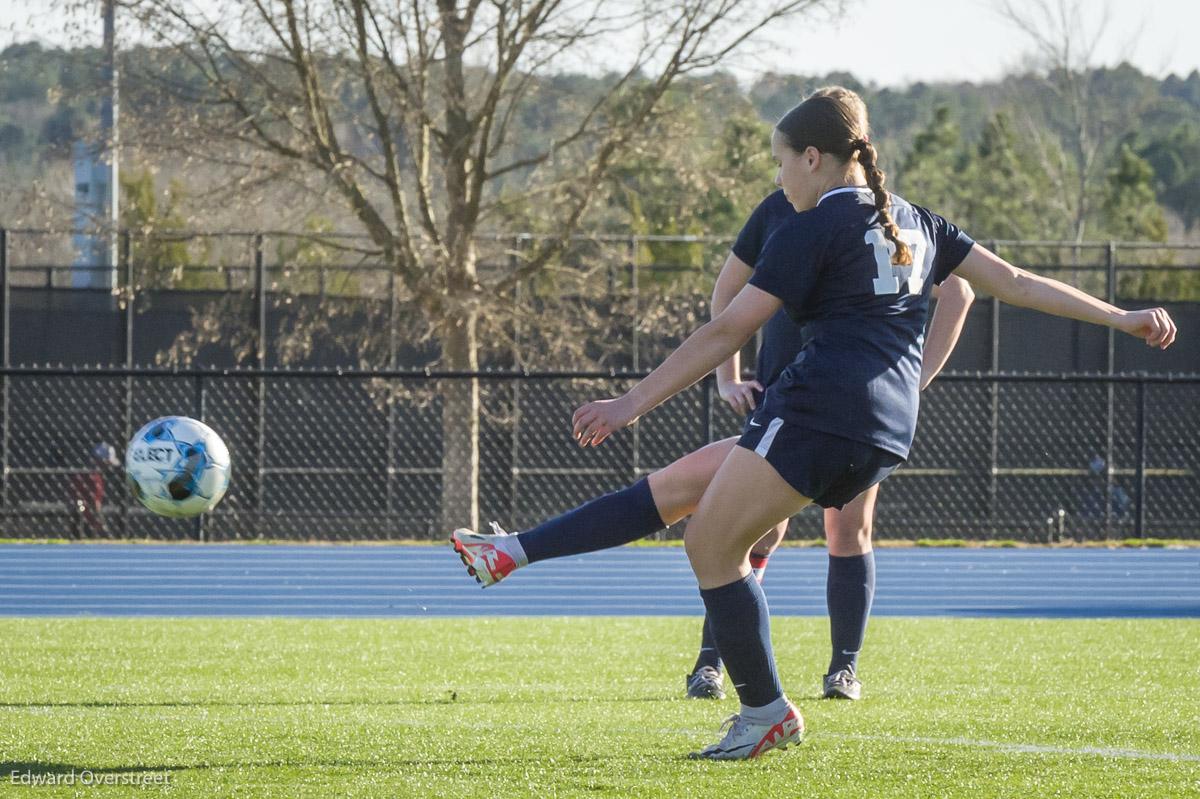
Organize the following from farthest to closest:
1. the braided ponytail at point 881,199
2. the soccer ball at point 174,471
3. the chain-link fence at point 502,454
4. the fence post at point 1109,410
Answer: the fence post at point 1109,410
the chain-link fence at point 502,454
the soccer ball at point 174,471
the braided ponytail at point 881,199

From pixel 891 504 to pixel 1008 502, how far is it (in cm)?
247

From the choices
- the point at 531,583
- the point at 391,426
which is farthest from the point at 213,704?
the point at 391,426

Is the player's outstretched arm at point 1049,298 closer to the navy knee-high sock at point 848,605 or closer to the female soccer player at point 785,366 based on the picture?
the female soccer player at point 785,366

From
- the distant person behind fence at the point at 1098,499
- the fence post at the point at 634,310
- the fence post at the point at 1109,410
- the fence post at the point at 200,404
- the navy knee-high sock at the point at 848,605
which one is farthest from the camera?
the distant person behind fence at the point at 1098,499

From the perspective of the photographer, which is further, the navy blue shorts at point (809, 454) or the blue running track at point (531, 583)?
the blue running track at point (531, 583)

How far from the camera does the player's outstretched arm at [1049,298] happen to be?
11.5 feet

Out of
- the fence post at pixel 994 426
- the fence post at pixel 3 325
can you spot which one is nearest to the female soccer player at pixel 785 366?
the fence post at pixel 994 426

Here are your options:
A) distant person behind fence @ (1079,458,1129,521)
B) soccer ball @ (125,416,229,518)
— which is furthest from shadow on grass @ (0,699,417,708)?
distant person behind fence @ (1079,458,1129,521)

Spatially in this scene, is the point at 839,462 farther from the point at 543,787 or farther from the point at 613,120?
the point at 613,120

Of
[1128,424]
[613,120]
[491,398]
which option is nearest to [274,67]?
[613,120]

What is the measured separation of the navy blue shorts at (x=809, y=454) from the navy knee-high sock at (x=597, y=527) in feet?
1.41

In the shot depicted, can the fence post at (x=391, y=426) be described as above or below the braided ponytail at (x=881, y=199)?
below

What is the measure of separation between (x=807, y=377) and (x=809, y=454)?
0.18 metres

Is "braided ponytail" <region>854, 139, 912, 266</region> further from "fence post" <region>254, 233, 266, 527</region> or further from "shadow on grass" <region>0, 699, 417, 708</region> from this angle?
"fence post" <region>254, 233, 266, 527</region>
